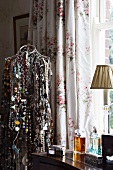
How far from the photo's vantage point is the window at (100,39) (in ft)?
10.9

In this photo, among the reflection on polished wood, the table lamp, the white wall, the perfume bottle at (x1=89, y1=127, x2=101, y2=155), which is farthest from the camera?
the white wall

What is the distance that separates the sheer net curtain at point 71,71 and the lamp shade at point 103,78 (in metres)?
0.42

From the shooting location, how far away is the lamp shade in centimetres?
277

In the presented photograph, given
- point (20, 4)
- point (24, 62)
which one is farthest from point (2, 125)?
point (20, 4)

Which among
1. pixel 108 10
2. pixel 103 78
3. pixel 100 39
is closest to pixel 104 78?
pixel 103 78

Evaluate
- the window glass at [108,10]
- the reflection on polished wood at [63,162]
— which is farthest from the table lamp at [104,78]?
the window glass at [108,10]

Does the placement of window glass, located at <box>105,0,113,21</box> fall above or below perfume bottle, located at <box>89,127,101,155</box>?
above

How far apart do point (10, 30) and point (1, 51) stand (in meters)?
0.26

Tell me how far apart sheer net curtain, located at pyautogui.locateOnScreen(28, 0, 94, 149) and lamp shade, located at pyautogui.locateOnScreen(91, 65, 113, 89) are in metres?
0.42

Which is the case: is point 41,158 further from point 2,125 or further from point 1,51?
point 1,51

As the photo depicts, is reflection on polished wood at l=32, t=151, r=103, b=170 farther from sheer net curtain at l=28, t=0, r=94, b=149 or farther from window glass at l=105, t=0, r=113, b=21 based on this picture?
window glass at l=105, t=0, r=113, b=21

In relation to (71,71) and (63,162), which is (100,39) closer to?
(71,71)

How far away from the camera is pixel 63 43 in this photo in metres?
3.33

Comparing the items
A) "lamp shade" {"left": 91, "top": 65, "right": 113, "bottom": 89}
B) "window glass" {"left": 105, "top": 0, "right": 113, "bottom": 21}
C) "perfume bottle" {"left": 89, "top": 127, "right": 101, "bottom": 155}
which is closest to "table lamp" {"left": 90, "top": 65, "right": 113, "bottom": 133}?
"lamp shade" {"left": 91, "top": 65, "right": 113, "bottom": 89}
